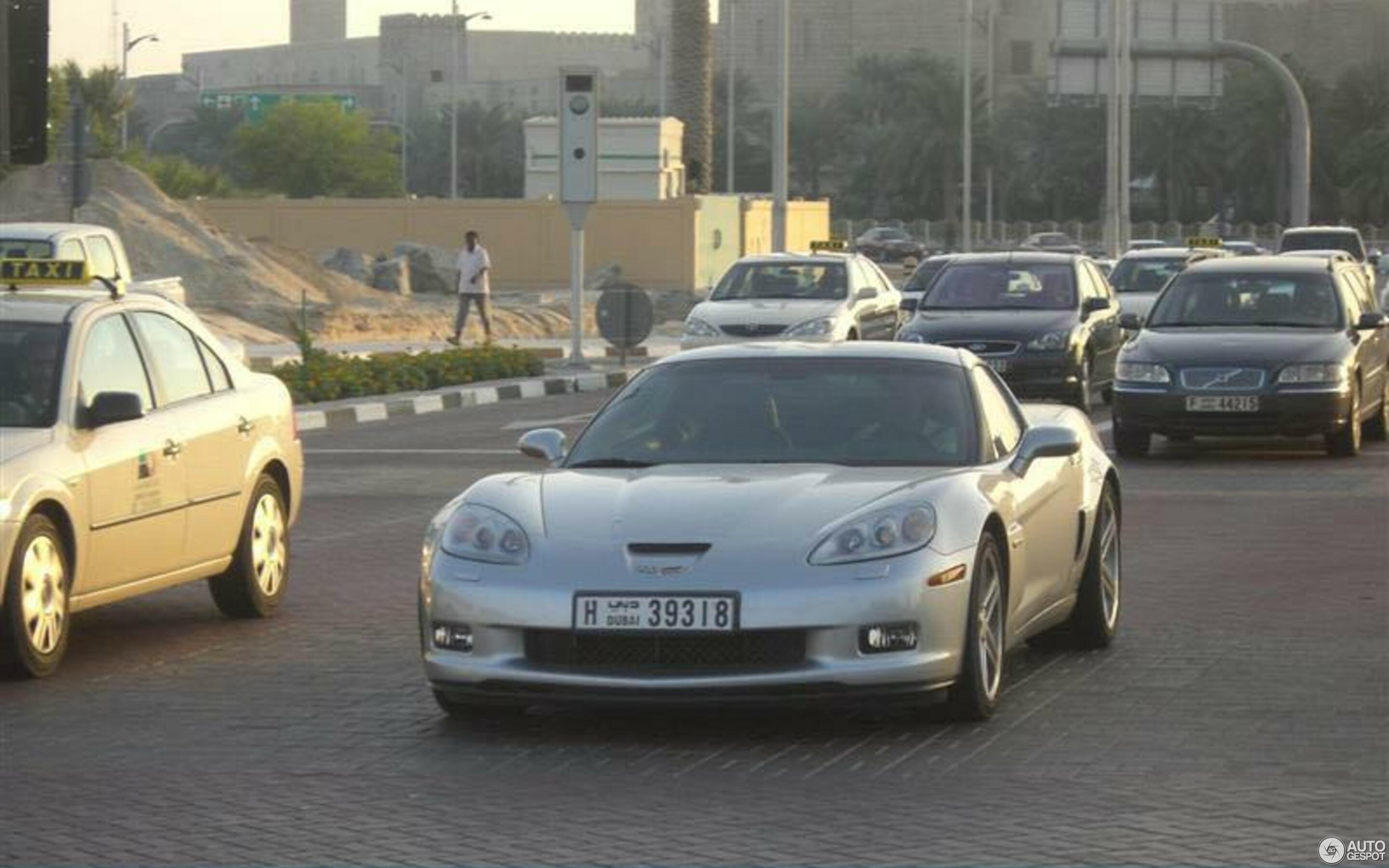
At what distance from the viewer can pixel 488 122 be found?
13550 cm

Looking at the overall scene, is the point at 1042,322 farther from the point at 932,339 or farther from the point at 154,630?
the point at 154,630

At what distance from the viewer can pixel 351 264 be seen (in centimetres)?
6247

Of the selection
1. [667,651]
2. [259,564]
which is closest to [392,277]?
[259,564]

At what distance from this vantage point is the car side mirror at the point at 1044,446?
420 inches

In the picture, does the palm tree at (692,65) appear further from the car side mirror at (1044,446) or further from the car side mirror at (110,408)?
the car side mirror at (1044,446)

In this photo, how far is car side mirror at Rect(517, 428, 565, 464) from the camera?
430 inches

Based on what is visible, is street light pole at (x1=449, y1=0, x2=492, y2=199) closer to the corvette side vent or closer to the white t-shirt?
the white t-shirt

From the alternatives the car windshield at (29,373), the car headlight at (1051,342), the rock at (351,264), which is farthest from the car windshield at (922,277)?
the car windshield at (29,373)

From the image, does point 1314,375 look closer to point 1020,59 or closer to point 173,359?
point 173,359

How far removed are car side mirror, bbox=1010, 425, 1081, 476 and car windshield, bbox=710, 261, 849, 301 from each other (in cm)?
2357

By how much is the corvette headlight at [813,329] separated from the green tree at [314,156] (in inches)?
2854

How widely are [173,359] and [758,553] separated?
426cm

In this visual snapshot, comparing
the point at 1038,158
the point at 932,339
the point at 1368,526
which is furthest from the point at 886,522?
the point at 1038,158

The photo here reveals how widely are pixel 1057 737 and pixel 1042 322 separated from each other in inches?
755
